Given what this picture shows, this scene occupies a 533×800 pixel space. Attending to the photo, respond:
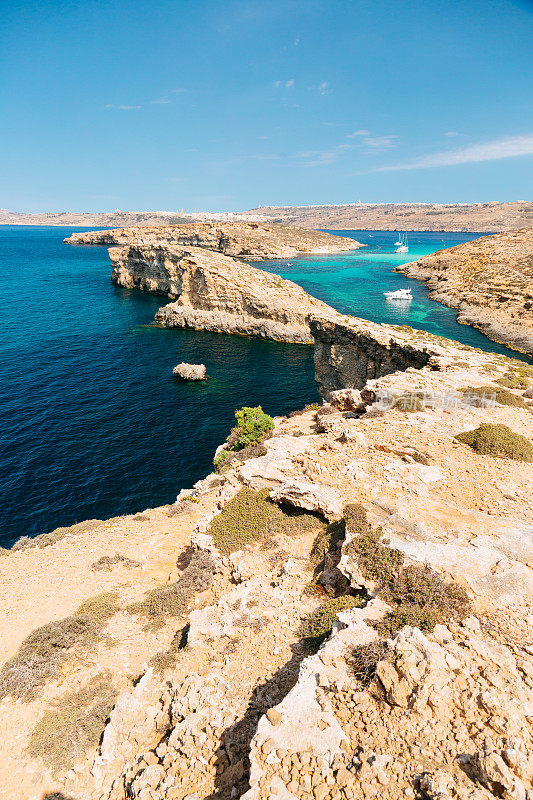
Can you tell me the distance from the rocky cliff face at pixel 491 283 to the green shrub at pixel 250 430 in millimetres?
49070

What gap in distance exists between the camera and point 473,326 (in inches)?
2768

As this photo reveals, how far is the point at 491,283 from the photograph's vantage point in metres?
83.5

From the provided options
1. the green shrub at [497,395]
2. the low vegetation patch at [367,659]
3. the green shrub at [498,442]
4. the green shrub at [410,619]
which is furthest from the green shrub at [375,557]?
the green shrub at [497,395]

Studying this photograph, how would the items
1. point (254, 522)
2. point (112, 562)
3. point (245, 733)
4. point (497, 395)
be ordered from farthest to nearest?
point (497, 395) → point (112, 562) → point (254, 522) → point (245, 733)

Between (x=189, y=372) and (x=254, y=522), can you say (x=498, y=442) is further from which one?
(x=189, y=372)

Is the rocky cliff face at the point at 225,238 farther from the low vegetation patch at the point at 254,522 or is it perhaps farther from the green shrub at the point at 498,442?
the green shrub at the point at 498,442

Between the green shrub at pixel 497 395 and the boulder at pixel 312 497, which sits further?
the green shrub at pixel 497 395

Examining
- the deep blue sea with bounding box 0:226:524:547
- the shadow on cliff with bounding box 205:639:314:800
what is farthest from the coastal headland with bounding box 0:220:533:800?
the deep blue sea with bounding box 0:226:524:547

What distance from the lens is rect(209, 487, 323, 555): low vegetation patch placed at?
48.1ft

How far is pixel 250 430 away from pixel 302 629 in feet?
62.0

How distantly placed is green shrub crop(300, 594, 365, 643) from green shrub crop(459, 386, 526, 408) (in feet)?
54.7

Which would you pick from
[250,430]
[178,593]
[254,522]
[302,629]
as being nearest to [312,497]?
[254,522]

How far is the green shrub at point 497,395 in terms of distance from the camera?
2217 cm

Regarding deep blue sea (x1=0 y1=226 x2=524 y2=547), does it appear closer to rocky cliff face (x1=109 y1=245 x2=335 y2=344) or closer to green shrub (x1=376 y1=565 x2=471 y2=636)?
rocky cliff face (x1=109 y1=245 x2=335 y2=344)
